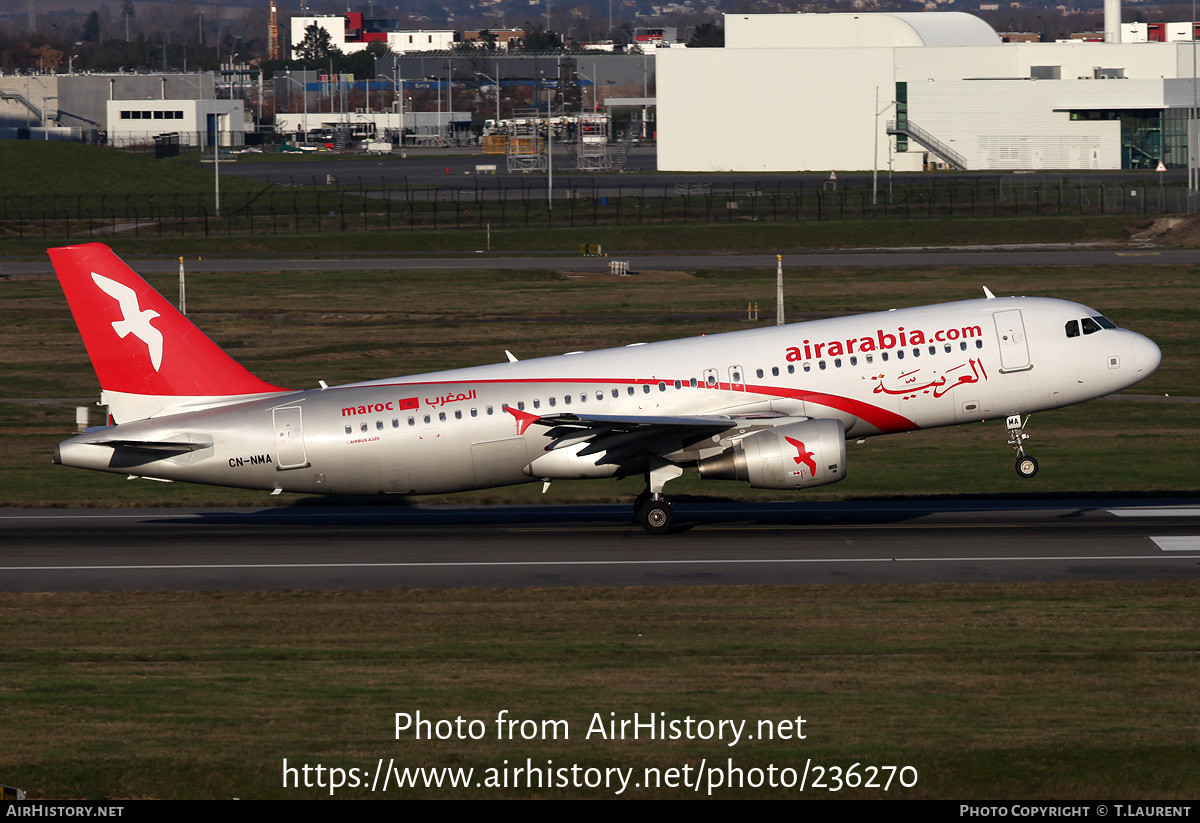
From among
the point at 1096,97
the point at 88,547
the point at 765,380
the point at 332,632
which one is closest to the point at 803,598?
the point at 765,380

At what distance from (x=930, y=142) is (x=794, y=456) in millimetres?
142256

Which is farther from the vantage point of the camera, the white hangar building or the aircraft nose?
the white hangar building

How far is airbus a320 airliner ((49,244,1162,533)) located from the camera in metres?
35.7

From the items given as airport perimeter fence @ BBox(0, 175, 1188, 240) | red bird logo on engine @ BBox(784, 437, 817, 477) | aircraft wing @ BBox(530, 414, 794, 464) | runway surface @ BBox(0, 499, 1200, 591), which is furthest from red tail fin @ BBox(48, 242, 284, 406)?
airport perimeter fence @ BBox(0, 175, 1188, 240)

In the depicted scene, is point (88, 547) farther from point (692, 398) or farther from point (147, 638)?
point (692, 398)

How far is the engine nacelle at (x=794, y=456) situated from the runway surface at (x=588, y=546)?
186 centimetres

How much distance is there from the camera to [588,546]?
36375mm

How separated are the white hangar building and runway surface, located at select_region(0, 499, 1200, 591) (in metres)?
131

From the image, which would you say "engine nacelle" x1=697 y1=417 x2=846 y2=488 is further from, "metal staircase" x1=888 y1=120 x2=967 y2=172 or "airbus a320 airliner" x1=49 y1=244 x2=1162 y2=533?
"metal staircase" x1=888 y1=120 x2=967 y2=172

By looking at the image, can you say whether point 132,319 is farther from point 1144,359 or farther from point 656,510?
point 1144,359

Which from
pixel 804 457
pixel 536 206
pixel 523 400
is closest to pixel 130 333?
pixel 523 400

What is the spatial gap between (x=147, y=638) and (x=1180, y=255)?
86101mm

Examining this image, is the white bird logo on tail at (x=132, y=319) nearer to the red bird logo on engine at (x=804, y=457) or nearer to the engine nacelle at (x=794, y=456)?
the engine nacelle at (x=794, y=456)

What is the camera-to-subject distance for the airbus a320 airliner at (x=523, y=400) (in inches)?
1406
